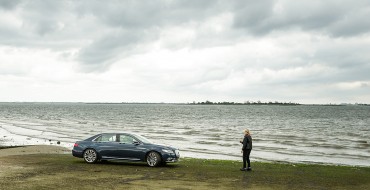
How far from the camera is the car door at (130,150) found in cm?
2044

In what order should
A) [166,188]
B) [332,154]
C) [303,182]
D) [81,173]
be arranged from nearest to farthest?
[166,188] < [303,182] < [81,173] < [332,154]

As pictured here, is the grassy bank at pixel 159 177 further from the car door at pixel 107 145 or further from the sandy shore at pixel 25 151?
the sandy shore at pixel 25 151

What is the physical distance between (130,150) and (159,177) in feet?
13.0

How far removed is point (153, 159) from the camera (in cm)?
2022

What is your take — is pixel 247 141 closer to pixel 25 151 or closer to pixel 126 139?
pixel 126 139

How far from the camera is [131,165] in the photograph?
21000 millimetres

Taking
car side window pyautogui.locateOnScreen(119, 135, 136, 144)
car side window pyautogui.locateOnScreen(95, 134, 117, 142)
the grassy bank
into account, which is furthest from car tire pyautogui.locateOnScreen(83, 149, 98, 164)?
car side window pyautogui.locateOnScreen(119, 135, 136, 144)

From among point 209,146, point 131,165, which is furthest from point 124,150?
point 209,146

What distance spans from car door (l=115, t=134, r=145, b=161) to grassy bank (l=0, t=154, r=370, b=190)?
48 centimetres

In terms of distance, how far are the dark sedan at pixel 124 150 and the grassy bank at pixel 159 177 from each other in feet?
1.47

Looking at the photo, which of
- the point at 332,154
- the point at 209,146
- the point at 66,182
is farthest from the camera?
the point at 209,146

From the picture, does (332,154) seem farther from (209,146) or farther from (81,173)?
(81,173)

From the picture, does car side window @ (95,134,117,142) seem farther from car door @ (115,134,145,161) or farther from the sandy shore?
the sandy shore

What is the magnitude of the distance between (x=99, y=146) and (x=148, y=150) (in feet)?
8.32
